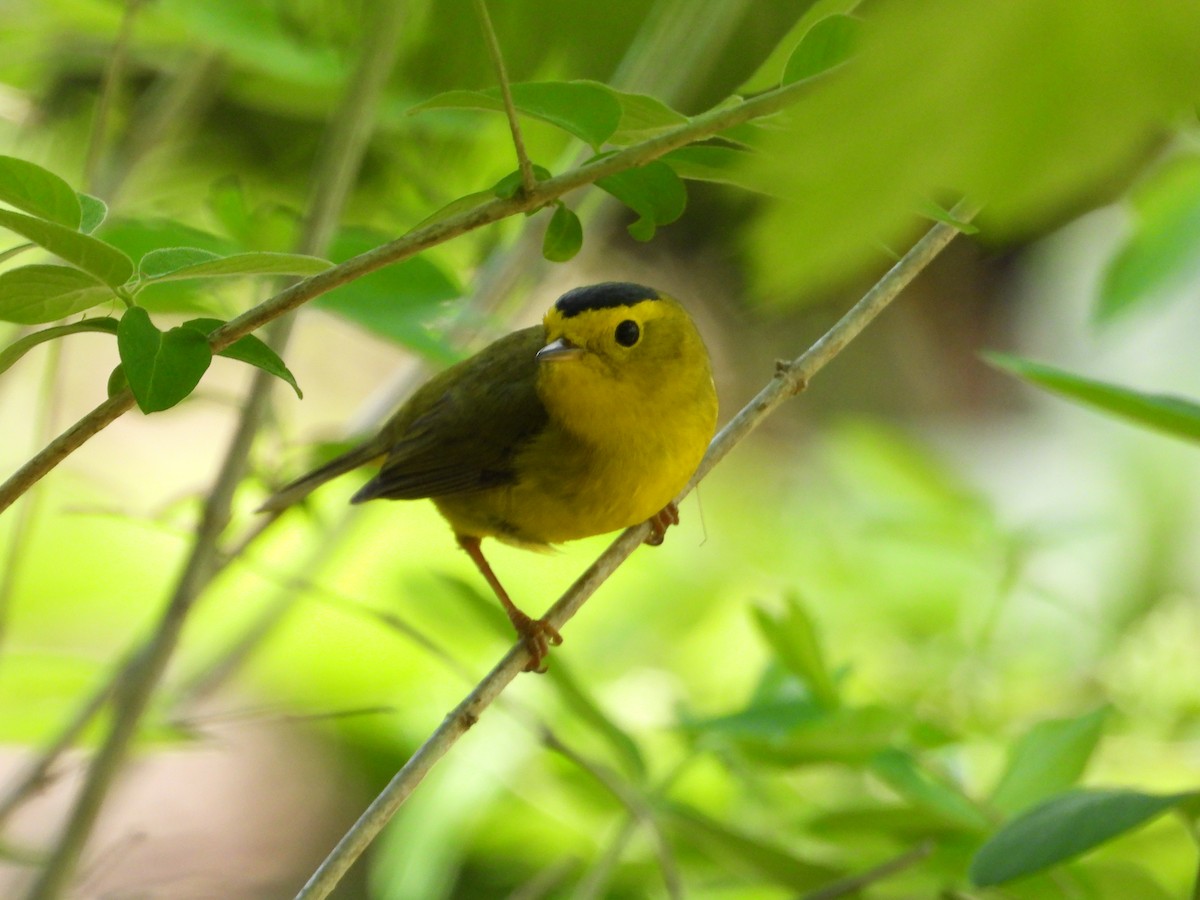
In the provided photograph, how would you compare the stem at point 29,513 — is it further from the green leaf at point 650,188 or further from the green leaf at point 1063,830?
the green leaf at point 1063,830

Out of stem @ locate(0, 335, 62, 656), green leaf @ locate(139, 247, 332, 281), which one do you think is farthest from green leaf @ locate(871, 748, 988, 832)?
stem @ locate(0, 335, 62, 656)

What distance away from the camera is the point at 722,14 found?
166 cm

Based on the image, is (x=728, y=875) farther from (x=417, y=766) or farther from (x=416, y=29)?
(x=416, y=29)

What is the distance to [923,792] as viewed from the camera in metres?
1.14

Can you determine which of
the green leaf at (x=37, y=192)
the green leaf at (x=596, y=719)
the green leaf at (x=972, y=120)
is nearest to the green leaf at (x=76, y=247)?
the green leaf at (x=37, y=192)

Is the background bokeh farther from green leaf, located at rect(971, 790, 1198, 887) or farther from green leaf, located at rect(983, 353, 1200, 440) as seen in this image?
green leaf, located at rect(971, 790, 1198, 887)

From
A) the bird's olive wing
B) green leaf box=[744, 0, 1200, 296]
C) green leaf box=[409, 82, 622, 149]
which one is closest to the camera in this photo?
green leaf box=[744, 0, 1200, 296]

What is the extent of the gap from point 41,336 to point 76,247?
0.05m

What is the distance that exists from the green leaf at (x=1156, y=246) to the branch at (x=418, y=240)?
0.97 m

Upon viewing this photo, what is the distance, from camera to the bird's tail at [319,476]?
5.31ft

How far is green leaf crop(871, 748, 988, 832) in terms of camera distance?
1.12 metres

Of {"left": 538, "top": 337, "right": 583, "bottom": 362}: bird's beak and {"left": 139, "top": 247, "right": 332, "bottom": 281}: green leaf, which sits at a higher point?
{"left": 538, "top": 337, "right": 583, "bottom": 362}: bird's beak

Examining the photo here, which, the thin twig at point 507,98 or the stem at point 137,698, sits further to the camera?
the stem at point 137,698

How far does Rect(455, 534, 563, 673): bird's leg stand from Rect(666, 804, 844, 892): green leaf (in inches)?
9.7
